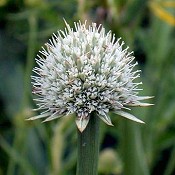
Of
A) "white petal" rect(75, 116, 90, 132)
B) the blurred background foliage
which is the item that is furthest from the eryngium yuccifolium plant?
the blurred background foliage

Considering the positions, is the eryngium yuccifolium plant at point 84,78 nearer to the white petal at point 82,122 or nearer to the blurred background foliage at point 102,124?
the white petal at point 82,122

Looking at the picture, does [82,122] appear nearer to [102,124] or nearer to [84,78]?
[84,78]

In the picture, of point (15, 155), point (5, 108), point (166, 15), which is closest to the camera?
point (15, 155)

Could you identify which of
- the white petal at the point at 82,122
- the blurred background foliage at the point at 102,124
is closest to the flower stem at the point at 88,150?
the white petal at the point at 82,122

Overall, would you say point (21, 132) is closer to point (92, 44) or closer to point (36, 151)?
point (36, 151)

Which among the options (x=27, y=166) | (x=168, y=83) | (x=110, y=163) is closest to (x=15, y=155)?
(x=27, y=166)

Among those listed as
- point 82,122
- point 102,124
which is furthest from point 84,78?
point 102,124
